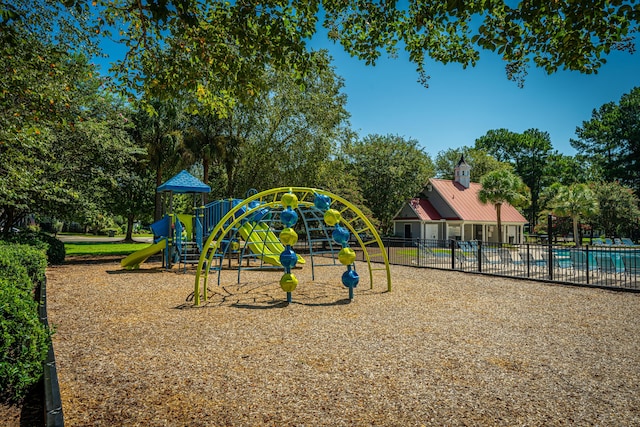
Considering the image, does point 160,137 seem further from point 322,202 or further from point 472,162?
point 472,162

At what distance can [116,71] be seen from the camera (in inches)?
257

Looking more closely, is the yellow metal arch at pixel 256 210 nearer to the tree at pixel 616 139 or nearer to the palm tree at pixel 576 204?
the palm tree at pixel 576 204

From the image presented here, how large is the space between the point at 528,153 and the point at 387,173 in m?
42.4

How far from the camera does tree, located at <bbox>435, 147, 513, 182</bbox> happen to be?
49.3 meters

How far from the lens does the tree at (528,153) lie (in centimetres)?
6256

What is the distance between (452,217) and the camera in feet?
116

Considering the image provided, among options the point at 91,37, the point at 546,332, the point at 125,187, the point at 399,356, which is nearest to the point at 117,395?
the point at 399,356

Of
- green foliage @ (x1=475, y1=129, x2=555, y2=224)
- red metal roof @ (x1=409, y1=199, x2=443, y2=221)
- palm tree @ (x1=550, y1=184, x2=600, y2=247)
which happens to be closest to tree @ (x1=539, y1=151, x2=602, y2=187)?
green foliage @ (x1=475, y1=129, x2=555, y2=224)

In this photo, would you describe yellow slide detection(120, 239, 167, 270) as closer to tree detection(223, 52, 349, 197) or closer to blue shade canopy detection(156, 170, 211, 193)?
blue shade canopy detection(156, 170, 211, 193)

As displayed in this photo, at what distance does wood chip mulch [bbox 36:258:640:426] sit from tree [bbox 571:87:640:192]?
6140cm

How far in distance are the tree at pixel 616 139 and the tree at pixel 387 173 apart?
39.8 meters

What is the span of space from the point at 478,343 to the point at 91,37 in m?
10.8

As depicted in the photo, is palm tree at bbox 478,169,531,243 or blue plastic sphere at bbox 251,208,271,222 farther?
palm tree at bbox 478,169,531,243

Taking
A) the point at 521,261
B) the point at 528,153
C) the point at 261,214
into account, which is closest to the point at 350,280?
the point at 261,214
